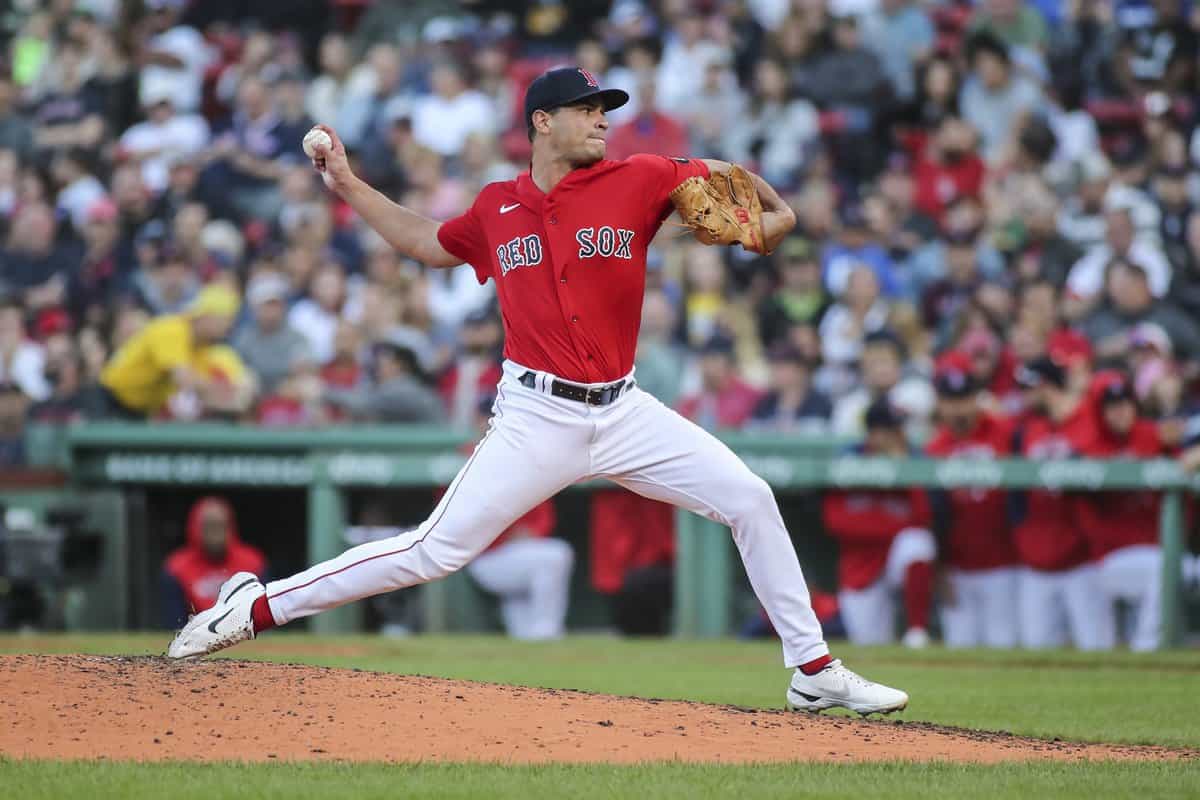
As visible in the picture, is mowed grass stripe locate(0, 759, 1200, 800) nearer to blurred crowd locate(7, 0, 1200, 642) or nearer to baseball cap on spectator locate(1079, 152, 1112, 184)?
blurred crowd locate(7, 0, 1200, 642)

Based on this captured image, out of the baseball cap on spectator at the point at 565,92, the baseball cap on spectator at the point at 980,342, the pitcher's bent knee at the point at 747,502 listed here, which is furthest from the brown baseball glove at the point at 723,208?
the baseball cap on spectator at the point at 980,342

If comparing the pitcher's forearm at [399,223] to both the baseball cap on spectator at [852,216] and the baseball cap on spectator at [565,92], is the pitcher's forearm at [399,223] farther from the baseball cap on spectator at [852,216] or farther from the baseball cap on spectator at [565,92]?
the baseball cap on spectator at [852,216]

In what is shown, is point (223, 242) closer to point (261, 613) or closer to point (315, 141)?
point (315, 141)

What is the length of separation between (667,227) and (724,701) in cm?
483

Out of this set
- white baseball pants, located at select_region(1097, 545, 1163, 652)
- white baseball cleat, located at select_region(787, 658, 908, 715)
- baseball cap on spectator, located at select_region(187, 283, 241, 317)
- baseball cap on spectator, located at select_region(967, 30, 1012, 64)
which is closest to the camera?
white baseball cleat, located at select_region(787, 658, 908, 715)

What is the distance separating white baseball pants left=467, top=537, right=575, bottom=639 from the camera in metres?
10.8

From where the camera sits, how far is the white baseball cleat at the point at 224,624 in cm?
575

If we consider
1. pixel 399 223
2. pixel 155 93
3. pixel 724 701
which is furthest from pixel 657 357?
pixel 155 93

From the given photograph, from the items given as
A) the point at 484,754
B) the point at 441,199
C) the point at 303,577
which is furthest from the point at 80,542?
the point at 484,754

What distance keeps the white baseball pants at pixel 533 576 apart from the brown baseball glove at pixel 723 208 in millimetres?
5318

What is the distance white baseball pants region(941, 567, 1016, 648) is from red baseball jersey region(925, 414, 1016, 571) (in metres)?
0.09

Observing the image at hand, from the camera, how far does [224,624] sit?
5766 millimetres

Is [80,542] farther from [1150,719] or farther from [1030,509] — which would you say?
[1150,719]


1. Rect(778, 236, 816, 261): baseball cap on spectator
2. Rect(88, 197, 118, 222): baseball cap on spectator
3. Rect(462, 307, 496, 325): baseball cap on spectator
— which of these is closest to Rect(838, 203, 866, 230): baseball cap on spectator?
Rect(778, 236, 816, 261): baseball cap on spectator
